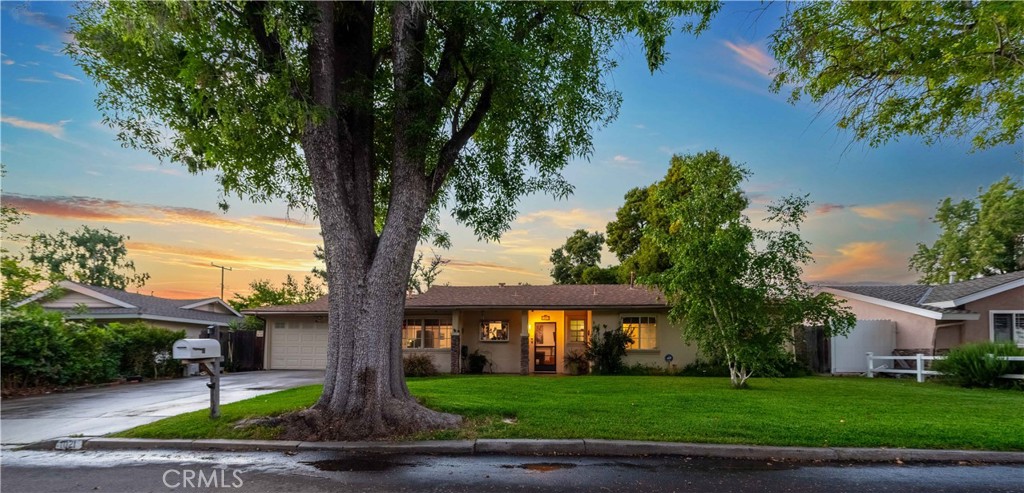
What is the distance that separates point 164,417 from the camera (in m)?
9.40

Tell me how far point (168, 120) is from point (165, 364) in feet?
43.7

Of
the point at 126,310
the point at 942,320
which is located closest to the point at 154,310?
the point at 126,310

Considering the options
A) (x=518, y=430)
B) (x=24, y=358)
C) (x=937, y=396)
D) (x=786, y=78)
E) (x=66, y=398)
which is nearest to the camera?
(x=518, y=430)

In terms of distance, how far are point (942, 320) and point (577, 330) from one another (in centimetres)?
1196

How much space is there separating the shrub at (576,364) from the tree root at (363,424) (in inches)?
475

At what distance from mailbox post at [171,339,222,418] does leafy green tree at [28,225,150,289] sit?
47.1m

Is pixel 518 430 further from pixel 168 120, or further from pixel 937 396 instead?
pixel 937 396

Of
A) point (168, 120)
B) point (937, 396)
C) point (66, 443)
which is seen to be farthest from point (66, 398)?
point (937, 396)

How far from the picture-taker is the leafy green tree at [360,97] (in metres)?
7.51

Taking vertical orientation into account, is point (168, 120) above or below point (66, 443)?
above

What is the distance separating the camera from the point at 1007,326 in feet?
59.4

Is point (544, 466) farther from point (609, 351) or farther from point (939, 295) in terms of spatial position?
point (939, 295)

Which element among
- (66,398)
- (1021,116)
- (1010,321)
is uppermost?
(1021,116)

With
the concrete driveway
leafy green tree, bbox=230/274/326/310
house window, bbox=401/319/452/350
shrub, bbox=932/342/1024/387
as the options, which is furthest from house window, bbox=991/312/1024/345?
leafy green tree, bbox=230/274/326/310
